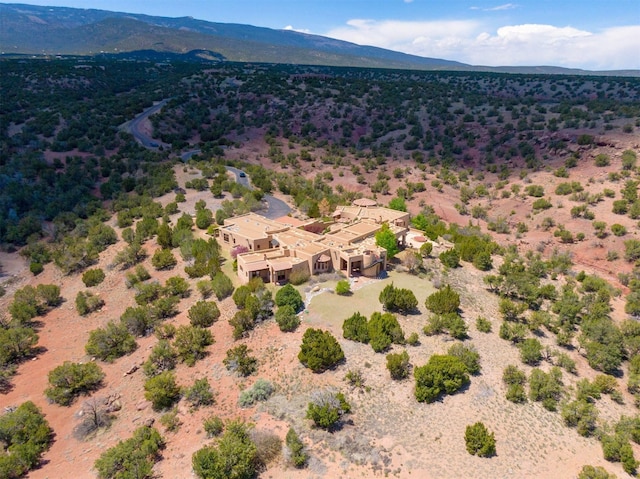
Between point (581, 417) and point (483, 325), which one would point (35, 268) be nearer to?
point (483, 325)

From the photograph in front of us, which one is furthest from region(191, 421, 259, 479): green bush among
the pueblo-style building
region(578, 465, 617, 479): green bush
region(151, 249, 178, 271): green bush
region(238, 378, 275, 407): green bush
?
region(151, 249, 178, 271): green bush

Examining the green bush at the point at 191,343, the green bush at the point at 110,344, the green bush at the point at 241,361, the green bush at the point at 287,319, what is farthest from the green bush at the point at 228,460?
the green bush at the point at 110,344

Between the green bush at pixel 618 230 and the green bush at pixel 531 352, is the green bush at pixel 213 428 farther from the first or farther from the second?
the green bush at pixel 618 230

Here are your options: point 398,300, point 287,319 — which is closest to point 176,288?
point 287,319

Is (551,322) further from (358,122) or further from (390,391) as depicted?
(358,122)

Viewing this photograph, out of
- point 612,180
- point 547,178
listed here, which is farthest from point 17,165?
point 612,180

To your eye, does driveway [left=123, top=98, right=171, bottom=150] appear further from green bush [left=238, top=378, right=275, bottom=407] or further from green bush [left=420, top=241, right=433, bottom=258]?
green bush [left=238, top=378, right=275, bottom=407]
